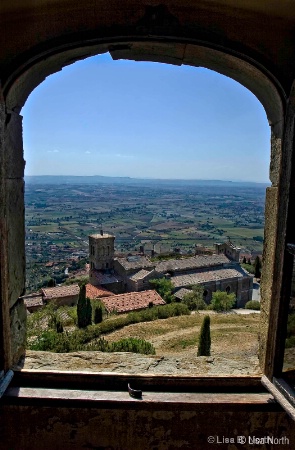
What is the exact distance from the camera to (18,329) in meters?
2.57

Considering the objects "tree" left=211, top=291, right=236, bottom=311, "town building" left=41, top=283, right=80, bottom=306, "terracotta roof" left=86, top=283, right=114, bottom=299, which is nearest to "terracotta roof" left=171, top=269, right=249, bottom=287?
"tree" left=211, top=291, right=236, bottom=311

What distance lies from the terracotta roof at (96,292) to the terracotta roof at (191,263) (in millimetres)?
5819

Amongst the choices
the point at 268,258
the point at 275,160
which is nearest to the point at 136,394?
the point at 268,258

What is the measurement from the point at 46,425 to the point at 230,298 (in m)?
27.3

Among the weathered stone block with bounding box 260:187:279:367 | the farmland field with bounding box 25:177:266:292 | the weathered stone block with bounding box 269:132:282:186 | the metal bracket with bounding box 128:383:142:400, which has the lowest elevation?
the farmland field with bounding box 25:177:266:292

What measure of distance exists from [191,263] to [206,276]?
239 centimetres

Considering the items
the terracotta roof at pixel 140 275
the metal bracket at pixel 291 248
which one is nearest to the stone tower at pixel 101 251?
the terracotta roof at pixel 140 275

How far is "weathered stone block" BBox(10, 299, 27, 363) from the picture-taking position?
2451 millimetres

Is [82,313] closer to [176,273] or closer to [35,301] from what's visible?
[35,301]

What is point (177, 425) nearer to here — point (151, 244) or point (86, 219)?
point (151, 244)

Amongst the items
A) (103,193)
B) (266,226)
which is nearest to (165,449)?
(266,226)

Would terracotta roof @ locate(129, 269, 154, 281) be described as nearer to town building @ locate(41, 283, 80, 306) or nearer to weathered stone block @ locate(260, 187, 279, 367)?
town building @ locate(41, 283, 80, 306)

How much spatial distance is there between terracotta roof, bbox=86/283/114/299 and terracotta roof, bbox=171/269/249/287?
21.4ft

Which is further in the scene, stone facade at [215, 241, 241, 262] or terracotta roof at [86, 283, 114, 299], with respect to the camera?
stone facade at [215, 241, 241, 262]
